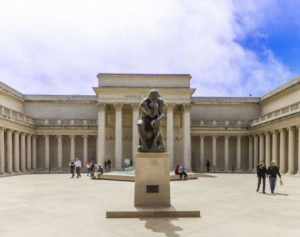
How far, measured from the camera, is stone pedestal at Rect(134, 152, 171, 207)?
1350 cm

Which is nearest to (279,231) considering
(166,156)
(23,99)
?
(166,156)

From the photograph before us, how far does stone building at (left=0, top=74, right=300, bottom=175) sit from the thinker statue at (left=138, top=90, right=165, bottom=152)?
33684 millimetres

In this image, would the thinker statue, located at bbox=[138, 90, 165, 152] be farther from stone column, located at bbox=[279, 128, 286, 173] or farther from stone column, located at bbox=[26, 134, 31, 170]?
stone column, located at bbox=[26, 134, 31, 170]

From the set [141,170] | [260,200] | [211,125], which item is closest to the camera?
[141,170]

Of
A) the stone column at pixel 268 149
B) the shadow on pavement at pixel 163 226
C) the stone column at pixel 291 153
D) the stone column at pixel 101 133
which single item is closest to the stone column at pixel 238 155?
the stone column at pixel 268 149

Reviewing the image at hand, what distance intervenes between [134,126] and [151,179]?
38723mm

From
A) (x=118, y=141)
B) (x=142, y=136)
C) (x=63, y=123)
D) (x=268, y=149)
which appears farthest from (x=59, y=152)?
(x=142, y=136)

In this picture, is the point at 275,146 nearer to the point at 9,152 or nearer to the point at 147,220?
the point at 9,152

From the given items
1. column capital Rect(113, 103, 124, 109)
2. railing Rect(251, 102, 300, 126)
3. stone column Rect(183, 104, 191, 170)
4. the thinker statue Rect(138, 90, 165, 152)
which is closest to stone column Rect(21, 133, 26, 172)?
column capital Rect(113, 103, 124, 109)

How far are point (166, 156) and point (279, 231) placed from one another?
5.23 m

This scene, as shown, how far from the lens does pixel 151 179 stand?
1352cm

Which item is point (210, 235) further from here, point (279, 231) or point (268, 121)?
point (268, 121)

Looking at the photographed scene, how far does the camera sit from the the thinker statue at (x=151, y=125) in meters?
13.9

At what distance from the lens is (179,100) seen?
2069 inches
